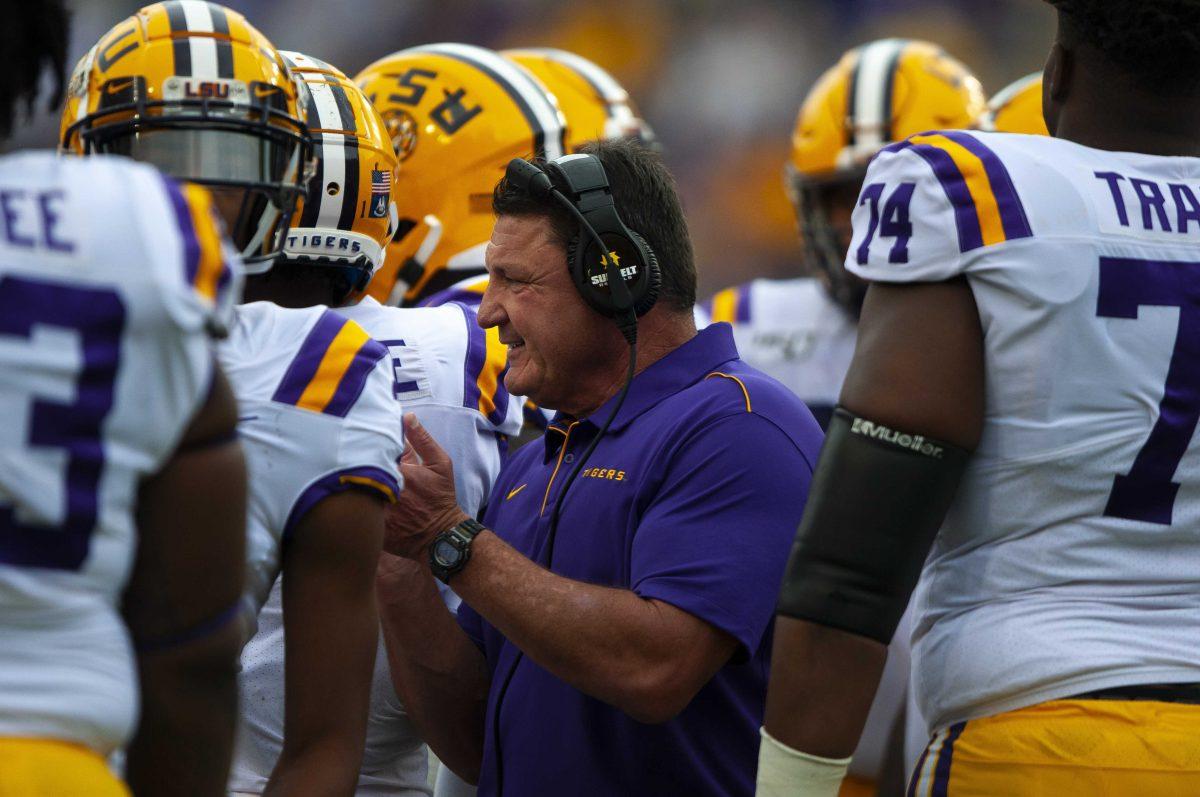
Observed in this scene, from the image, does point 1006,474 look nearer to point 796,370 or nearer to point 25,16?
point 25,16

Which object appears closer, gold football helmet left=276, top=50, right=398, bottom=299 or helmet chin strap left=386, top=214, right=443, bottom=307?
gold football helmet left=276, top=50, right=398, bottom=299

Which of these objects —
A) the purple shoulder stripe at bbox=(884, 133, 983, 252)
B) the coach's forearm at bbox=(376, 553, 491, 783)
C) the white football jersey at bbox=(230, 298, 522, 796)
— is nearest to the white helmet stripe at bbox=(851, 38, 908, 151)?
the white football jersey at bbox=(230, 298, 522, 796)

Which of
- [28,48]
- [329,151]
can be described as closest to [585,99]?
[329,151]

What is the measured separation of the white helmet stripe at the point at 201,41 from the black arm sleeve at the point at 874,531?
3.24 ft

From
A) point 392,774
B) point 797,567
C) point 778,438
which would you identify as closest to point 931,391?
point 797,567

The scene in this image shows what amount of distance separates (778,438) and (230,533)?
1.10 m

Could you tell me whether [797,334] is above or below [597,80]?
below

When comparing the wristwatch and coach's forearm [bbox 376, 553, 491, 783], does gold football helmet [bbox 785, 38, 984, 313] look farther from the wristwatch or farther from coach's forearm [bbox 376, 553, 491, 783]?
the wristwatch

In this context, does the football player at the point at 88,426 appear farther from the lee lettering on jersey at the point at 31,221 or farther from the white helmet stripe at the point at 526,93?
the white helmet stripe at the point at 526,93

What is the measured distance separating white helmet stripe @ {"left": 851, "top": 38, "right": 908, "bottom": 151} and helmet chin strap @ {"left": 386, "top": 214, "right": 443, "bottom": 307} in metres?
1.92

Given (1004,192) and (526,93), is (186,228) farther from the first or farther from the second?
(526,93)

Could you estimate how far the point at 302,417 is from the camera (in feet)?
6.28

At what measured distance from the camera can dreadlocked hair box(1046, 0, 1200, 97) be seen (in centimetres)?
194

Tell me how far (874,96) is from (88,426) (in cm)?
409
